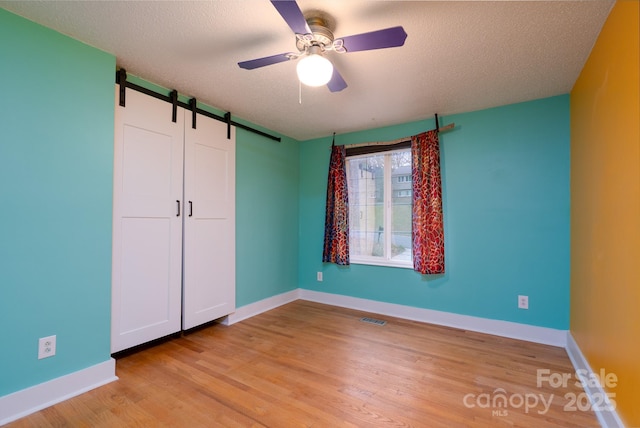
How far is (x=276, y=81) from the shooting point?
2449mm

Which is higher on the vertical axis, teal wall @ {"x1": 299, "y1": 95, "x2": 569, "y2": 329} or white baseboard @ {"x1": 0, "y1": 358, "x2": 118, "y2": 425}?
teal wall @ {"x1": 299, "y1": 95, "x2": 569, "y2": 329}

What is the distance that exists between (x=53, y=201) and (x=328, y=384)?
219 cm

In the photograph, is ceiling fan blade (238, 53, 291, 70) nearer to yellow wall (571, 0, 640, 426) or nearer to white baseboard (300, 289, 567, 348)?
yellow wall (571, 0, 640, 426)

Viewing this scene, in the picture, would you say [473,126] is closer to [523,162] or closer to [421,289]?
[523,162]

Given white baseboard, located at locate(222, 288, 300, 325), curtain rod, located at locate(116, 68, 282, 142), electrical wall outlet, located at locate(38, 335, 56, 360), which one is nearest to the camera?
electrical wall outlet, located at locate(38, 335, 56, 360)

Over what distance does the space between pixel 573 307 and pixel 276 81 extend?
10.6ft

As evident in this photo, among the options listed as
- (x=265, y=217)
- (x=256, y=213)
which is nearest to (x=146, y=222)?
(x=256, y=213)

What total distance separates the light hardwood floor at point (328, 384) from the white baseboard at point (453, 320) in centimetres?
11

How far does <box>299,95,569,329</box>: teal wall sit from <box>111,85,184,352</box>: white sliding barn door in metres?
2.42

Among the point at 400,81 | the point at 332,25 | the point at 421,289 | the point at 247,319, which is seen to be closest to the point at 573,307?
the point at 421,289

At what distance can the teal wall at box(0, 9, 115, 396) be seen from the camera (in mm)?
1666

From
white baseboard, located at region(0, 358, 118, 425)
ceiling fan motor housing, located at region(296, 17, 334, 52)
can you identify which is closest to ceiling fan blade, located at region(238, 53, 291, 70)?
ceiling fan motor housing, located at region(296, 17, 334, 52)

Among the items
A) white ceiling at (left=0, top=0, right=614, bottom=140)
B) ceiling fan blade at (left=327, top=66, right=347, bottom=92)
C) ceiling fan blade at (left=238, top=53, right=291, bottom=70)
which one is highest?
white ceiling at (left=0, top=0, right=614, bottom=140)

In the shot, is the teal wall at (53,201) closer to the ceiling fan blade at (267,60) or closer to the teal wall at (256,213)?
the teal wall at (256,213)
